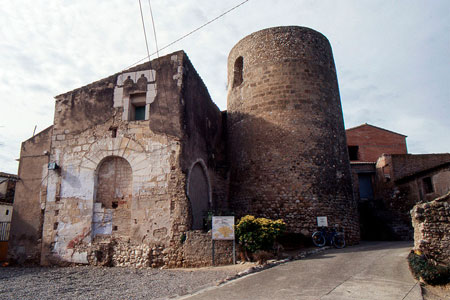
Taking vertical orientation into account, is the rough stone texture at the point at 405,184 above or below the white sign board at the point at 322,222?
above

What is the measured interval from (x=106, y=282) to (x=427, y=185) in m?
15.4

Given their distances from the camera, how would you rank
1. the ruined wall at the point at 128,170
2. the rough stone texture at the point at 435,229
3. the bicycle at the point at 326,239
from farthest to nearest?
the bicycle at the point at 326,239 → the ruined wall at the point at 128,170 → the rough stone texture at the point at 435,229

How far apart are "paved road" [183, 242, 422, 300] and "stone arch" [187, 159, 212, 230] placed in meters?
3.87

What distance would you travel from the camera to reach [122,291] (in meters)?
7.03

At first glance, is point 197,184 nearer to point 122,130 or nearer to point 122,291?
point 122,130

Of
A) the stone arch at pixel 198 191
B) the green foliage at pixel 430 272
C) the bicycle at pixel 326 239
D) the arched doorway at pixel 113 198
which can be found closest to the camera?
the green foliage at pixel 430 272

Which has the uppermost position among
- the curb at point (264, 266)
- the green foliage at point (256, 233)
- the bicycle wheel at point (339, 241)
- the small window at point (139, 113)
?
the small window at point (139, 113)

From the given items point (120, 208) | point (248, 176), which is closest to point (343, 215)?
point (248, 176)

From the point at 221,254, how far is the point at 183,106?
4.80 m

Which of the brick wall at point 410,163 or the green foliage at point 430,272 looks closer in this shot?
the green foliage at point 430,272

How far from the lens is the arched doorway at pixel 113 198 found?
432 inches

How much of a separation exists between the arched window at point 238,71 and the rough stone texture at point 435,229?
9589 mm

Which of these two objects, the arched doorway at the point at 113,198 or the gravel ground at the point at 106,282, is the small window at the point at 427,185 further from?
the arched doorway at the point at 113,198

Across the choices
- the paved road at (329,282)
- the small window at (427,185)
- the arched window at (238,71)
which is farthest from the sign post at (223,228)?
the small window at (427,185)
